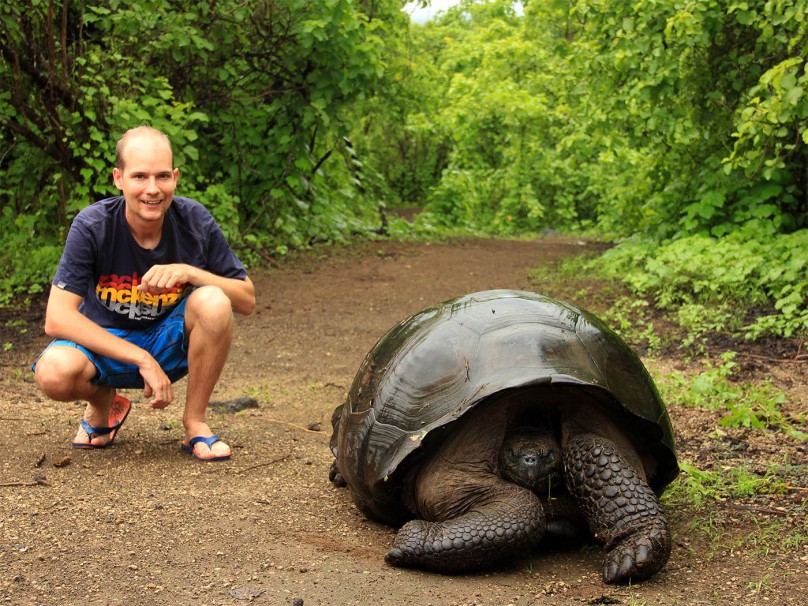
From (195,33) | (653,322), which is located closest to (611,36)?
(653,322)

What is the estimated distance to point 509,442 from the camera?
2670 millimetres

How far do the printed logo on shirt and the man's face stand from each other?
28cm

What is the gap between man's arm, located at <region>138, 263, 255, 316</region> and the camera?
3.31m

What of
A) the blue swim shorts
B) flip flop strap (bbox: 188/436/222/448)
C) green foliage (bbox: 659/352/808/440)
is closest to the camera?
the blue swim shorts

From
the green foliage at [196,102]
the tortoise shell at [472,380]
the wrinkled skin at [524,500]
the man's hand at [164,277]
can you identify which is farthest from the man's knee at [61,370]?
the green foliage at [196,102]

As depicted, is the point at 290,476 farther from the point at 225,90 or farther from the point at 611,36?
the point at 225,90

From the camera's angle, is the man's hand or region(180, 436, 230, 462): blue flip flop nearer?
the man's hand

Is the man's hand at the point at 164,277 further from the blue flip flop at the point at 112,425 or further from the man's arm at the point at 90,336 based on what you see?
the blue flip flop at the point at 112,425

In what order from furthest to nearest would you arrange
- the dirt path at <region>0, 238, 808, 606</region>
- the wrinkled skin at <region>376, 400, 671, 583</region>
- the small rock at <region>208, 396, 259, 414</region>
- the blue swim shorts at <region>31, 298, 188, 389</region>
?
the small rock at <region>208, 396, 259, 414</region>, the blue swim shorts at <region>31, 298, 188, 389</region>, the wrinkled skin at <region>376, 400, 671, 583</region>, the dirt path at <region>0, 238, 808, 606</region>

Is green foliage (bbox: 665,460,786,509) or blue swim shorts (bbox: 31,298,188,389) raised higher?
blue swim shorts (bbox: 31,298,188,389)

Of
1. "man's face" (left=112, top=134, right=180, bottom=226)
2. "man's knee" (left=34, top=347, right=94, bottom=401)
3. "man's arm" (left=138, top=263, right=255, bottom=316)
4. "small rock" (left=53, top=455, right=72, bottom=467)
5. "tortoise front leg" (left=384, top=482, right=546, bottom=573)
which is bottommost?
"small rock" (left=53, top=455, right=72, bottom=467)

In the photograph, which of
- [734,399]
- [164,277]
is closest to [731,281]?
[734,399]

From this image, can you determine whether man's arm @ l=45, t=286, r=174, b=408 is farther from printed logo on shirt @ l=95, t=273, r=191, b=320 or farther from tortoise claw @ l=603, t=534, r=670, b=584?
tortoise claw @ l=603, t=534, r=670, b=584

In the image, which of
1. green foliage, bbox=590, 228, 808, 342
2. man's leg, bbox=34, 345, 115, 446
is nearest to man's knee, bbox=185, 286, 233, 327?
man's leg, bbox=34, 345, 115, 446
